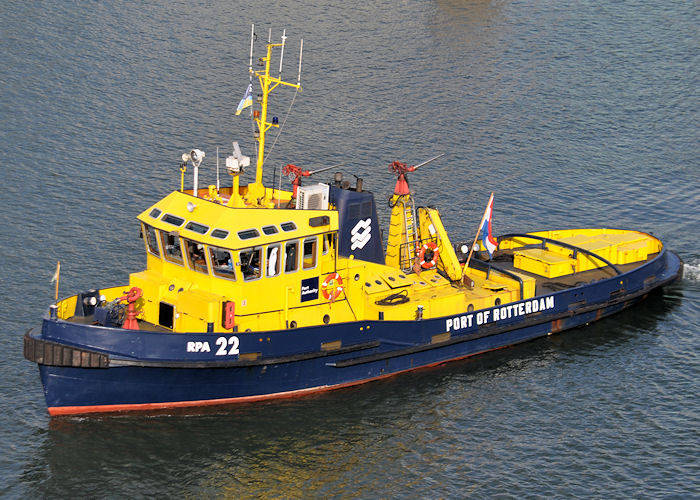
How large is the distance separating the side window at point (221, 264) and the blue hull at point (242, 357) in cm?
163

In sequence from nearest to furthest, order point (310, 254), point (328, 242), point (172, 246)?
point (172, 246) < point (310, 254) < point (328, 242)

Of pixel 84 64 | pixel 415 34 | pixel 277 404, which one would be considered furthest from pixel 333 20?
pixel 277 404

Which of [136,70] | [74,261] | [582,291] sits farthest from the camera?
[136,70]

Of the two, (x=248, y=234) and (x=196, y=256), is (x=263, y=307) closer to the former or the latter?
(x=248, y=234)

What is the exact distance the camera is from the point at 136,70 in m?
55.1

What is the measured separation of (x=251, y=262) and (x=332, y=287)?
8.92 ft

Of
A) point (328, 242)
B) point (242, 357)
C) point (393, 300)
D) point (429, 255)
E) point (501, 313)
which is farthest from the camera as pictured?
point (429, 255)

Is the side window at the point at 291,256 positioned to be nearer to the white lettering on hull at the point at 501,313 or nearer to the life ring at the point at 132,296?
the life ring at the point at 132,296

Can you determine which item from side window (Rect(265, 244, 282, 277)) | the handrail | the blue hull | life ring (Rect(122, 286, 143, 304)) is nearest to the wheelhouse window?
side window (Rect(265, 244, 282, 277))

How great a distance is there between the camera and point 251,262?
26391mm

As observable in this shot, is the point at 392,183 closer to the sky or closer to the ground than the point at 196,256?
closer to the sky

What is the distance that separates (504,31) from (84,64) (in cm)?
2532

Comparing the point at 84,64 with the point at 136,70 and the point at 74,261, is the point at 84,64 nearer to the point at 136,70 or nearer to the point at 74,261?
the point at 136,70

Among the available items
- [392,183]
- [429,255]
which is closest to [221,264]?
[429,255]
